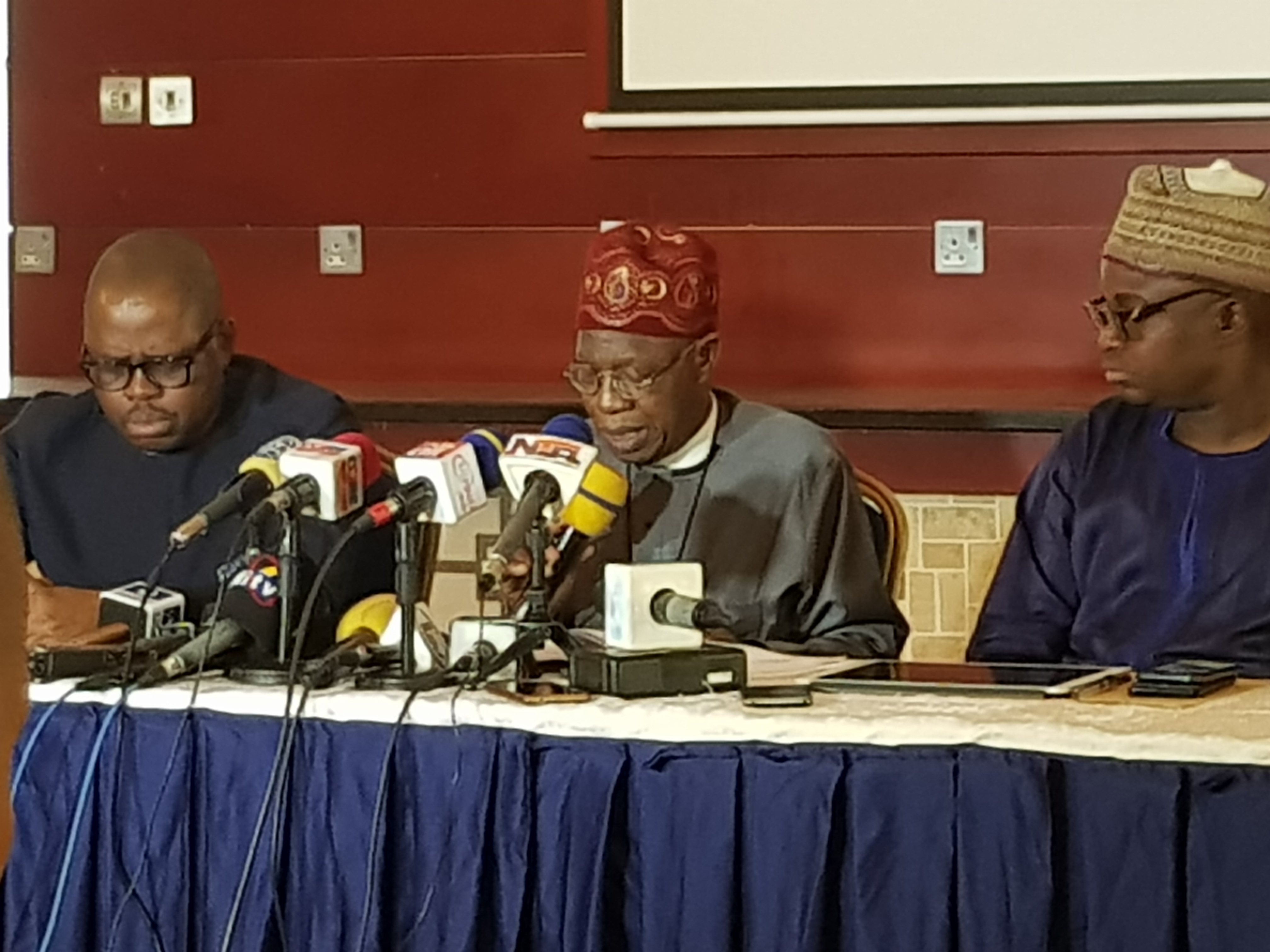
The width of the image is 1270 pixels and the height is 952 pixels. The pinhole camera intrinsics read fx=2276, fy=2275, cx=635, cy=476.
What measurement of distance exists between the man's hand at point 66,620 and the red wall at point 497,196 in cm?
175

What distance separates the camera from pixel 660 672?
2.34m

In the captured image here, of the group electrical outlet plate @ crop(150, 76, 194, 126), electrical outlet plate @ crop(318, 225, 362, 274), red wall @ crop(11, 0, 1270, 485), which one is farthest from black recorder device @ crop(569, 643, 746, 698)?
electrical outlet plate @ crop(150, 76, 194, 126)

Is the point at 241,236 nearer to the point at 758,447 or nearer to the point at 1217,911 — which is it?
the point at 758,447

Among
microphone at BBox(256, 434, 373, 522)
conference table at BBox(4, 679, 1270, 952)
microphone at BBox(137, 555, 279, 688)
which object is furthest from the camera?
microphone at BBox(137, 555, 279, 688)

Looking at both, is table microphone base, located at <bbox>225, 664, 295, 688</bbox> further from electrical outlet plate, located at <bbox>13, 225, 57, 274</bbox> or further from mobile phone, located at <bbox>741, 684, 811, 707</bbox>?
electrical outlet plate, located at <bbox>13, 225, 57, 274</bbox>

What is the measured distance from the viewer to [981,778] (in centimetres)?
214

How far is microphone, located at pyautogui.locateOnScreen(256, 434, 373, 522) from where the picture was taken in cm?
234

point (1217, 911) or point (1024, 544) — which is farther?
point (1024, 544)

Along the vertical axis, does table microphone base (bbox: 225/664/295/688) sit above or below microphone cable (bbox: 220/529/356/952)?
above

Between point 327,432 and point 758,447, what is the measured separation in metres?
0.58

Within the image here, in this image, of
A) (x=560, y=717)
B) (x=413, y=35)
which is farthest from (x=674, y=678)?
(x=413, y=35)

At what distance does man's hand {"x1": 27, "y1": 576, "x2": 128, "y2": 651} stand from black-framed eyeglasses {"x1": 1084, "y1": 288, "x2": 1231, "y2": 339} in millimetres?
1232

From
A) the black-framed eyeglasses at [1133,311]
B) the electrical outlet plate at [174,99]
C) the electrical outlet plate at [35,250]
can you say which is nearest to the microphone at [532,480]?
the black-framed eyeglasses at [1133,311]

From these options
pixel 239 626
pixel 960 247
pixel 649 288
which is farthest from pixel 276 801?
pixel 960 247
